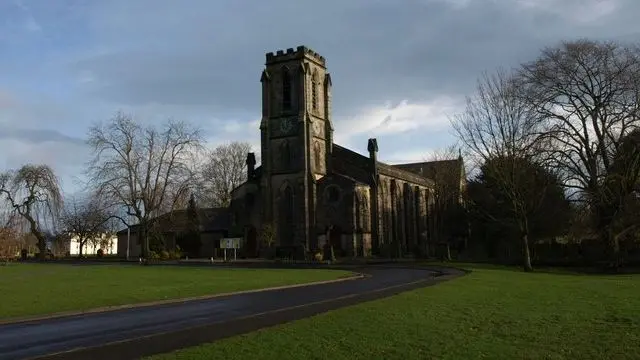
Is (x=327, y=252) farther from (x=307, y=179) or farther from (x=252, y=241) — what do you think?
(x=252, y=241)

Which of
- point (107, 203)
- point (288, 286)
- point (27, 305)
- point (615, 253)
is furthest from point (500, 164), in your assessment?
point (107, 203)

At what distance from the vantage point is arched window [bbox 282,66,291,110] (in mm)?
68750

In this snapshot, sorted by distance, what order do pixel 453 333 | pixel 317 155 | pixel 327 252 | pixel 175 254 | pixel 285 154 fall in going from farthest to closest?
pixel 317 155, pixel 285 154, pixel 175 254, pixel 327 252, pixel 453 333

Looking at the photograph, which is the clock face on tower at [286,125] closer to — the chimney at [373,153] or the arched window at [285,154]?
the arched window at [285,154]

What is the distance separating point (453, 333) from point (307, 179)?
2166 inches

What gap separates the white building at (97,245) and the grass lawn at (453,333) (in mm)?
96322

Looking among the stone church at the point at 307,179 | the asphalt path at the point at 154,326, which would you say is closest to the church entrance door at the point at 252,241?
the stone church at the point at 307,179

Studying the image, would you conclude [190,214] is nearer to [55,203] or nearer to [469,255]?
[55,203]

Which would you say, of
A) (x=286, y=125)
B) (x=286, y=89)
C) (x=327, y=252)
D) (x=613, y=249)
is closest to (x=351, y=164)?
(x=286, y=125)

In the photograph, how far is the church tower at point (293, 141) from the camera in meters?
65.8

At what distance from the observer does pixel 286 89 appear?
69.1 m

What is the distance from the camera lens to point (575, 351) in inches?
371

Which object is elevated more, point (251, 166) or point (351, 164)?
point (251, 166)

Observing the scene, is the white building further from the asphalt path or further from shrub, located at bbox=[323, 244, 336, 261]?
the asphalt path
